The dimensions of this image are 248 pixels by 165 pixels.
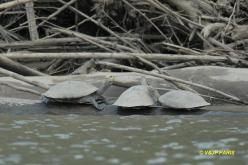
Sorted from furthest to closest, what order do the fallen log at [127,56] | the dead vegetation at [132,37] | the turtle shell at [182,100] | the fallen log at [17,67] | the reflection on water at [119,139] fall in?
the dead vegetation at [132,37]
the fallen log at [17,67]
the fallen log at [127,56]
the turtle shell at [182,100]
the reflection on water at [119,139]

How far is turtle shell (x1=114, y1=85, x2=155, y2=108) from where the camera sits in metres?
6.04

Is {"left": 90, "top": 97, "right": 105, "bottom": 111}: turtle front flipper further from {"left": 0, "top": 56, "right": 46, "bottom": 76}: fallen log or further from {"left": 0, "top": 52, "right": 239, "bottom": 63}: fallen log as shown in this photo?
{"left": 0, "top": 56, "right": 46, "bottom": 76}: fallen log

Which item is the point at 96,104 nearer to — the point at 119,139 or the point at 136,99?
the point at 136,99

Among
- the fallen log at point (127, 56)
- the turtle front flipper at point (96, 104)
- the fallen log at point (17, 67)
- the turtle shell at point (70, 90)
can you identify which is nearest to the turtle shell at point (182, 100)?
the turtle front flipper at point (96, 104)

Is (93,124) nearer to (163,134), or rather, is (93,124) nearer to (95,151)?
(163,134)

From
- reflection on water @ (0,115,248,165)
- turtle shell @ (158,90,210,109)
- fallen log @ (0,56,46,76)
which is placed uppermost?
fallen log @ (0,56,46,76)

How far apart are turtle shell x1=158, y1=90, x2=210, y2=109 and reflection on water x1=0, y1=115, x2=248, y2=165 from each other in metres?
0.19

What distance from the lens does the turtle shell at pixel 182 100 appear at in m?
6.00

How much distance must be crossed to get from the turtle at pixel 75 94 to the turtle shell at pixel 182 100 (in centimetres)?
75

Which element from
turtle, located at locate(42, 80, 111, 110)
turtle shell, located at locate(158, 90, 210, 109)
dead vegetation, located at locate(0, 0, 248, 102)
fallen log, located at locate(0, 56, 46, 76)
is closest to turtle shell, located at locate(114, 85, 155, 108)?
turtle shell, located at locate(158, 90, 210, 109)

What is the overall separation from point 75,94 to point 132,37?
3054 millimetres

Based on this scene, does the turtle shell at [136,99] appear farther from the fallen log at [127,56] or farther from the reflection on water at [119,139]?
the fallen log at [127,56]

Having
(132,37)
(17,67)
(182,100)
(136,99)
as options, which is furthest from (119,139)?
(132,37)

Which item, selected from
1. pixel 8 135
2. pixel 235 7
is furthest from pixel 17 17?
pixel 8 135
